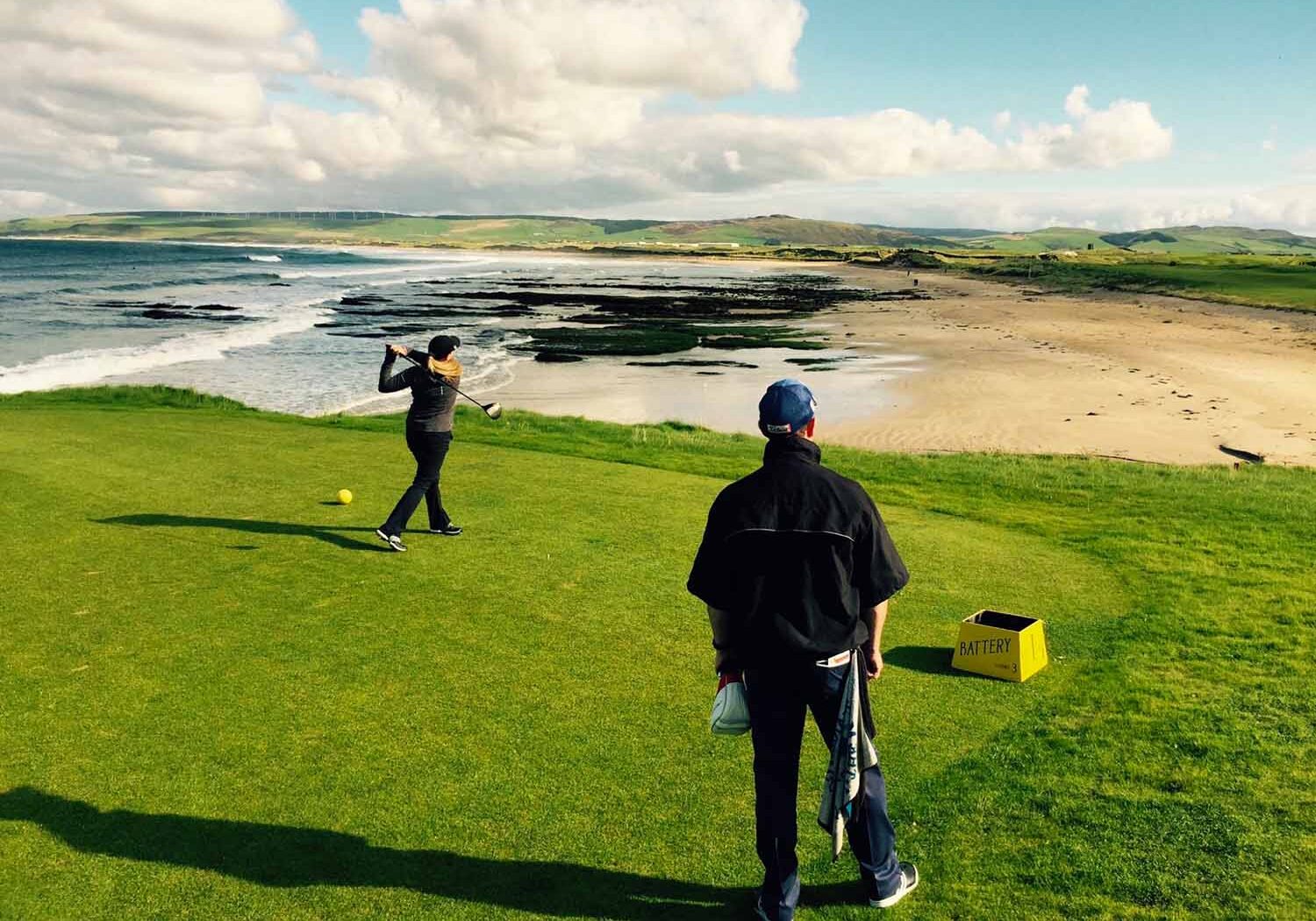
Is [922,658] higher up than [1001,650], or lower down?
lower down

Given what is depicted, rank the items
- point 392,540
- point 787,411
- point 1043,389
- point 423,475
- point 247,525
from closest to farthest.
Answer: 1. point 787,411
2. point 392,540
3. point 423,475
4. point 247,525
5. point 1043,389

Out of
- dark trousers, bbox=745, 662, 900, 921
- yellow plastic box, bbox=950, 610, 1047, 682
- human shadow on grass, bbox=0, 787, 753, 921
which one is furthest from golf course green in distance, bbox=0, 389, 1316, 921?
dark trousers, bbox=745, 662, 900, 921

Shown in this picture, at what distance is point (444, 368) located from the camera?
10320 millimetres

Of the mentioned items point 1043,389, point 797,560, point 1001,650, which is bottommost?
point 1043,389

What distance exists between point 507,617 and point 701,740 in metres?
2.71

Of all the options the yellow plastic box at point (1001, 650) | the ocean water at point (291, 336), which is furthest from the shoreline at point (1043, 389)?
the yellow plastic box at point (1001, 650)

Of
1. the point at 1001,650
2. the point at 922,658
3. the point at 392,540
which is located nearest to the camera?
the point at 1001,650

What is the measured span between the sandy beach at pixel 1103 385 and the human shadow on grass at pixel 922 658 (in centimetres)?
1785

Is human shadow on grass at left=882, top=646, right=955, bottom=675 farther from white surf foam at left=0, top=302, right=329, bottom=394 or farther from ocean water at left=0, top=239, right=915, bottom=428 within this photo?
white surf foam at left=0, top=302, right=329, bottom=394

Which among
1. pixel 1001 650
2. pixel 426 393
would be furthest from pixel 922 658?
pixel 426 393

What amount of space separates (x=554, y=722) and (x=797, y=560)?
115 inches

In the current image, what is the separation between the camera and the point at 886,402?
32.7 metres

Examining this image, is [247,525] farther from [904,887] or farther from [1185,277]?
[1185,277]

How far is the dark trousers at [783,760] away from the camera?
439 centimetres
